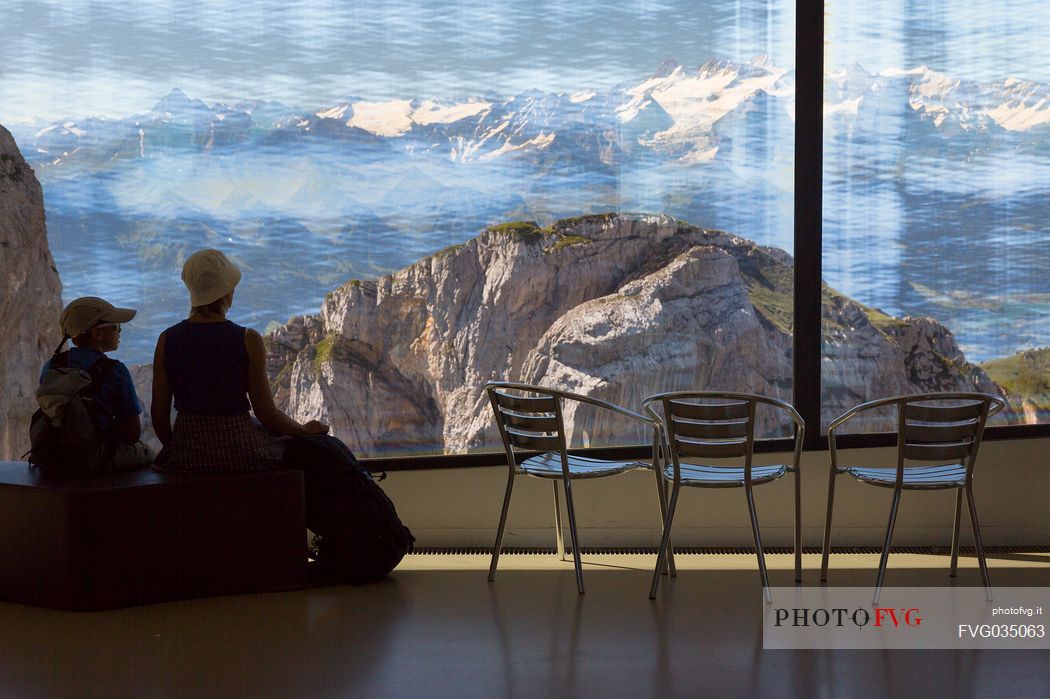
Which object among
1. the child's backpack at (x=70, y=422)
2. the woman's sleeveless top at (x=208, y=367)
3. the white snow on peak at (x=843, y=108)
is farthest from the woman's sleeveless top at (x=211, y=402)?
the white snow on peak at (x=843, y=108)

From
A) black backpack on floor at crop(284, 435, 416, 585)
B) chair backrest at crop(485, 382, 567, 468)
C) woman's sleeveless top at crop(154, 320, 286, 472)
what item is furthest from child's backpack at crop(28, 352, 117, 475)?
chair backrest at crop(485, 382, 567, 468)

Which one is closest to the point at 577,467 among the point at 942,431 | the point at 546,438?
the point at 546,438

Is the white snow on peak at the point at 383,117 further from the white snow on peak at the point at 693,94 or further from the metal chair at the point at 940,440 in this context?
the metal chair at the point at 940,440

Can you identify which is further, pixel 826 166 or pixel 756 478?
pixel 826 166

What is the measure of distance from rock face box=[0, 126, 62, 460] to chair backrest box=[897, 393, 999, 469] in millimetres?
3826

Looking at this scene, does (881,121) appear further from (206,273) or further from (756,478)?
(206,273)

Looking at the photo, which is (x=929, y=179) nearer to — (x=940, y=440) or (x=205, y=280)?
(x=940, y=440)

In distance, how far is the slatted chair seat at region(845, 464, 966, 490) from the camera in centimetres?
404

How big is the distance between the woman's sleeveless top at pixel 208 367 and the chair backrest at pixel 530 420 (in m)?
0.94

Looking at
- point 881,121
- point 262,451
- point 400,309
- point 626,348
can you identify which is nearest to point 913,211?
point 881,121

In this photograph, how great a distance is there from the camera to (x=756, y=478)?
4.18m

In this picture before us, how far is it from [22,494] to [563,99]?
2877mm

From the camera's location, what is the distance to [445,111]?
5.24 meters

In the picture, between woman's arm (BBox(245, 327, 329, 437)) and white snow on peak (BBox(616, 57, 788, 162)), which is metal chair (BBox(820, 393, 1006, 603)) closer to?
white snow on peak (BBox(616, 57, 788, 162))
